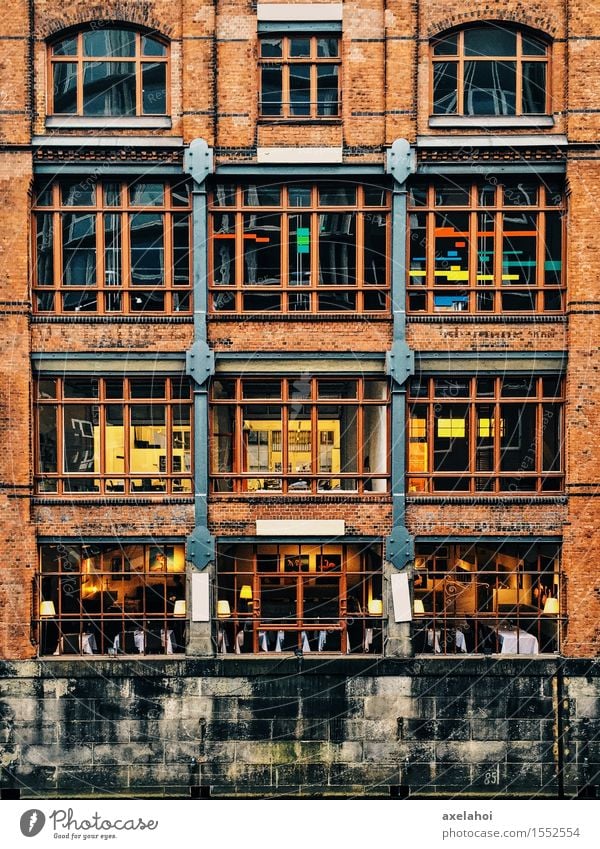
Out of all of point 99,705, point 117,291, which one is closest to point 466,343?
point 117,291

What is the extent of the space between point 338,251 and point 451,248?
2514 millimetres

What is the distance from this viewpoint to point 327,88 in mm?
19141

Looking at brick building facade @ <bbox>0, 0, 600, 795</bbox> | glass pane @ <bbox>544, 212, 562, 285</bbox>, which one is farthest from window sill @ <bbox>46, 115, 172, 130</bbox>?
glass pane @ <bbox>544, 212, 562, 285</bbox>

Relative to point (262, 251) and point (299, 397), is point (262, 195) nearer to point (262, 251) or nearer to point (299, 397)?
point (262, 251)

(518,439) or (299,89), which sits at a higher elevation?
(299,89)

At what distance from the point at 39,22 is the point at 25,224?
4419mm

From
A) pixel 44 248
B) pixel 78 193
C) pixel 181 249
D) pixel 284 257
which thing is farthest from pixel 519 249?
pixel 44 248

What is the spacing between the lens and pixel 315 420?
19.4 meters

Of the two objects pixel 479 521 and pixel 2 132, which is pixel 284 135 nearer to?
pixel 2 132

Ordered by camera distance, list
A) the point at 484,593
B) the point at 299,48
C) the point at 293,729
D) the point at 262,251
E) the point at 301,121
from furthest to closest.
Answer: the point at 262,251 → the point at 484,593 → the point at 299,48 → the point at 301,121 → the point at 293,729

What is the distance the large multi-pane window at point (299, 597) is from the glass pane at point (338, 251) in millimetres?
5953

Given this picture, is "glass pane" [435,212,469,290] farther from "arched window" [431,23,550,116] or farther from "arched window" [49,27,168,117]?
"arched window" [49,27,168,117]

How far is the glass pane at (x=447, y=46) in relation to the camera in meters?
19.2

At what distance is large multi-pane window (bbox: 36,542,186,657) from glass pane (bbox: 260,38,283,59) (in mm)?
10945
